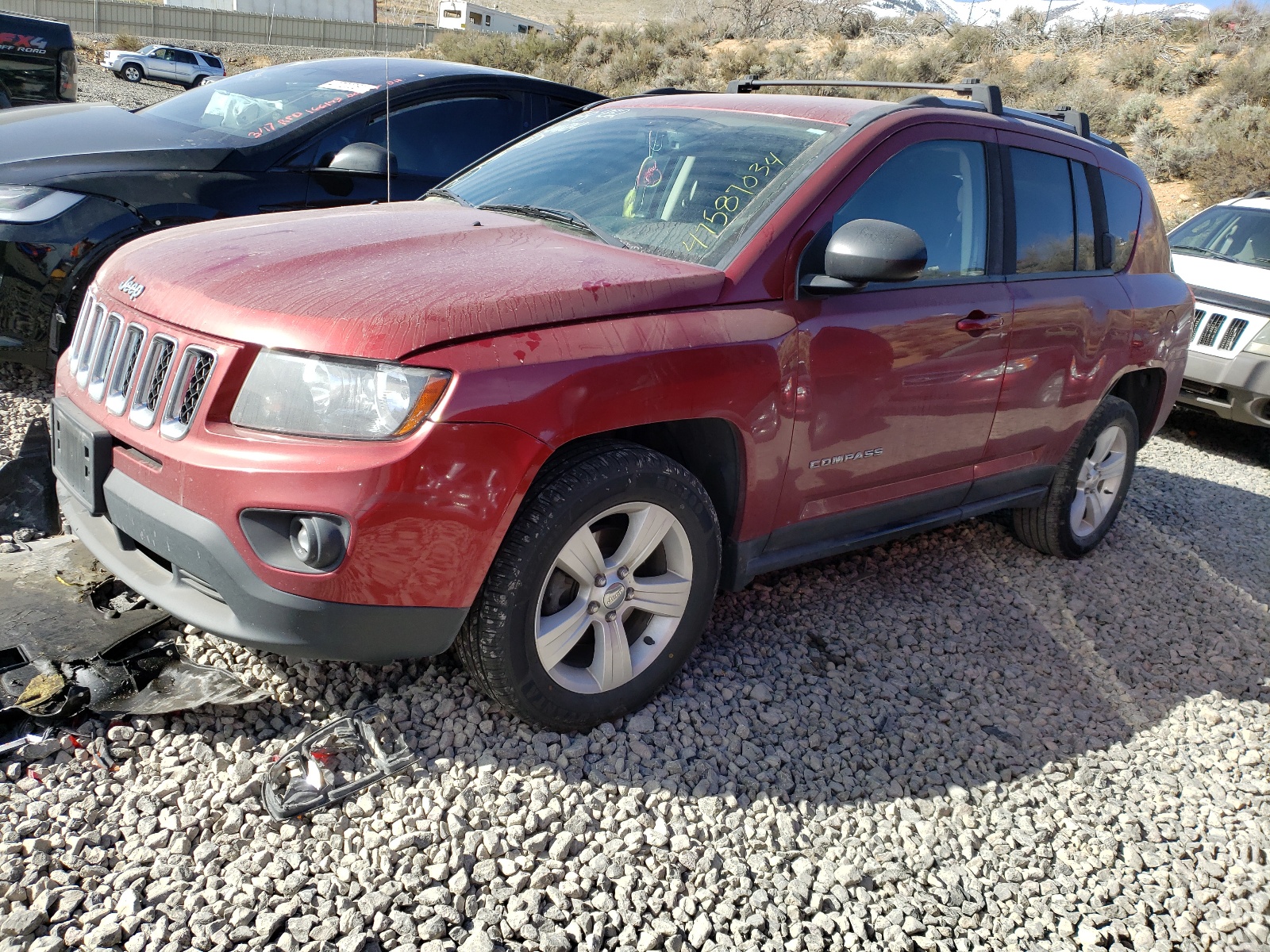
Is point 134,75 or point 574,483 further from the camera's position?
point 134,75

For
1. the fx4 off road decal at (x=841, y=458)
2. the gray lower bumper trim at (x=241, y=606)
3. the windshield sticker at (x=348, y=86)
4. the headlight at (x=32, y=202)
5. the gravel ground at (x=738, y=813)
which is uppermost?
the windshield sticker at (x=348, y=86)

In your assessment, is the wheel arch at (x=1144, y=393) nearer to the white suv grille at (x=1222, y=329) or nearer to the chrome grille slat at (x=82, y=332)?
the white suv grille at (x=1222, y=329)

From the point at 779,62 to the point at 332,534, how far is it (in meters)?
28.9

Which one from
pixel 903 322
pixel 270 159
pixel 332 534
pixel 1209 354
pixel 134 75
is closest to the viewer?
pixel 332 534

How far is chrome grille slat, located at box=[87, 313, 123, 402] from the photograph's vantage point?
9.14ft

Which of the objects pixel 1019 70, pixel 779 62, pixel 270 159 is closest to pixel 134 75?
pixel 779 62

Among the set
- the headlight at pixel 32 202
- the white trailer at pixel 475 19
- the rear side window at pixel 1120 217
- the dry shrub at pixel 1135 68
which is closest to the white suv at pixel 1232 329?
the rear side window at pixel 1120 217

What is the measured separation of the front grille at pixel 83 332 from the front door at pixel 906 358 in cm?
211

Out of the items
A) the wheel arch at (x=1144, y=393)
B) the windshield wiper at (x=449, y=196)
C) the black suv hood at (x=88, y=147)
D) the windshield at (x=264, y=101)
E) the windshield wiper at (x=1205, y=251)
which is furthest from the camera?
the windshield wiper at (x=1205, y=251)

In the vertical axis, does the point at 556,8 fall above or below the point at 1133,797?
above

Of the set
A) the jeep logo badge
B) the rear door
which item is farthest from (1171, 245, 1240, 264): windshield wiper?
the jeep logo badge

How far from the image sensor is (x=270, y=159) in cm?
507

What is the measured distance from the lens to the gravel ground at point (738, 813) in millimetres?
2281

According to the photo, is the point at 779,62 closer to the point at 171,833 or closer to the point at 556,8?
the point at 171,833
